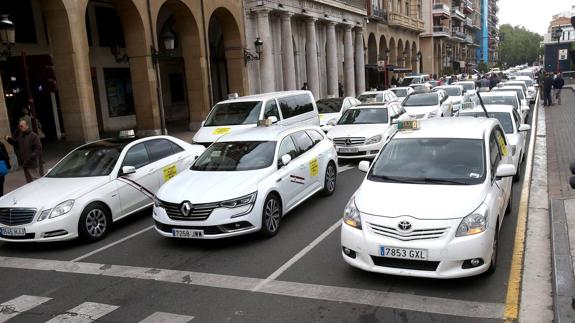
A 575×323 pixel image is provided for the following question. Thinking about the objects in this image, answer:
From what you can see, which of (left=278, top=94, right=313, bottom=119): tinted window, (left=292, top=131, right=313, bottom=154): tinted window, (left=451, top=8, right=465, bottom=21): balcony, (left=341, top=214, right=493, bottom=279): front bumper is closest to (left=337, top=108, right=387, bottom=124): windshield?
(left=278, top=94, right=313, bottom=119): tinted window

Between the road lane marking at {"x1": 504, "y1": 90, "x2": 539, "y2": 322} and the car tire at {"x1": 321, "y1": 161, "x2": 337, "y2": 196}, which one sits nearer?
the road lane marking at {"x1": 504, "y1": 90, "x2": 539, "y2": 322}

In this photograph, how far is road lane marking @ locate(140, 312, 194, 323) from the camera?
5.11 metres

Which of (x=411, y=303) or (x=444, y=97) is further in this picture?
(x=444, y=97)

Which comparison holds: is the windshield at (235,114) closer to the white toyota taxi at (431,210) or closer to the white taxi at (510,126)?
the white taxi at (510,126)

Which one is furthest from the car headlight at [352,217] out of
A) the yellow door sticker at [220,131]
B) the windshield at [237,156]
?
the yellow door sticker at [220,131]

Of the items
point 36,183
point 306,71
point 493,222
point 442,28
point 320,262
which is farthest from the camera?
point 442,28

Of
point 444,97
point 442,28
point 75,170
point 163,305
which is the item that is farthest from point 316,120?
point 442,28

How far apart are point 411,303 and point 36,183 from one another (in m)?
6.73

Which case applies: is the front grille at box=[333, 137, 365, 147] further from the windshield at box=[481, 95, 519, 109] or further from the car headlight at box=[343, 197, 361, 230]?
the car headlight at box=[343, 197, 361, 230]

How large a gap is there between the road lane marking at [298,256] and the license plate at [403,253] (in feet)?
4.78

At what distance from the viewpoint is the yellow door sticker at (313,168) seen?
9284 millimetres

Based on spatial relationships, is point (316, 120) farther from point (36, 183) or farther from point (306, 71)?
point (306, 71)

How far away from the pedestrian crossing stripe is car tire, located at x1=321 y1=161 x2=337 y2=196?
17.1 ft

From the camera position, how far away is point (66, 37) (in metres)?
16.9
